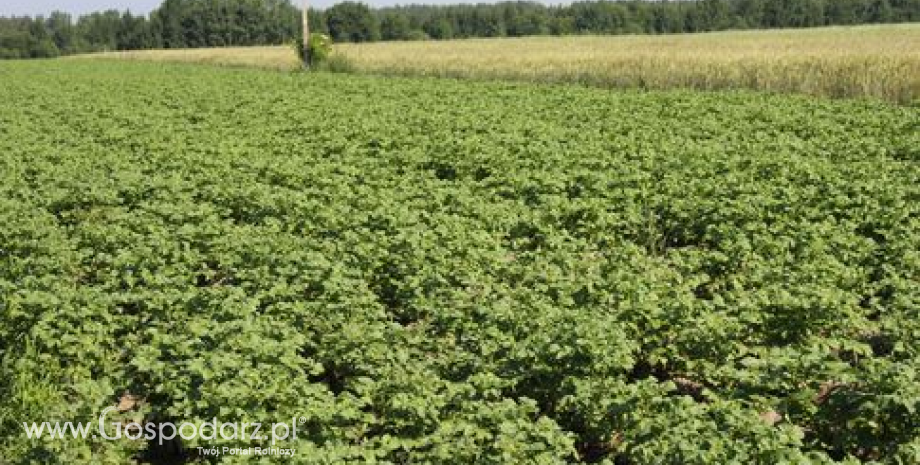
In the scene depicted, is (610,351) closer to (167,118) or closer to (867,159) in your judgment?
(867,159)

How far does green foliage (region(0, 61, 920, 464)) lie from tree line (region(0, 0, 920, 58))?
98.6 m

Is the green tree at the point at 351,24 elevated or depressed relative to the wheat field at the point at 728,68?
elevated

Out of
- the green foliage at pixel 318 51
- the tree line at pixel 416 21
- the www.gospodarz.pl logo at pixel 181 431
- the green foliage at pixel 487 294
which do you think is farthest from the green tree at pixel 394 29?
the www.gospodarz.pl logo at pixel 181 431

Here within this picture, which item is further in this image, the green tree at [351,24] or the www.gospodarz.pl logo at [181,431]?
the green tree at [351,24]

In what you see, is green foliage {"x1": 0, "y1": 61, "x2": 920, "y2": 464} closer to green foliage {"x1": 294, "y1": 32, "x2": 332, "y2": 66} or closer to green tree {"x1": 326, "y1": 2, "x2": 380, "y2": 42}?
green foliage {"x1": 294, "y1": 32, "x2": 332, "y2": 66}

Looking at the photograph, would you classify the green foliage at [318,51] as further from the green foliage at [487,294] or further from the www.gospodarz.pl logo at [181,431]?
the www.gospodarz.pl logo at [181,431]

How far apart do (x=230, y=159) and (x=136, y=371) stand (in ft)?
29.0

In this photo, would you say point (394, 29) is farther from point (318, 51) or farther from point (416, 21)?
point (318, 51)

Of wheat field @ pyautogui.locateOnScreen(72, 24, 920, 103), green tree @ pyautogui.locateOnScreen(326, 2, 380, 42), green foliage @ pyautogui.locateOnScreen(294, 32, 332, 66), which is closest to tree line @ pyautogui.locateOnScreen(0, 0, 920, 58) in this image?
green tree @ pyautogui.locateOnScreen(326, 2, 380, 42)

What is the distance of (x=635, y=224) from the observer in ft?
33.9

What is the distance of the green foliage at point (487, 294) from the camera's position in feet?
17.8

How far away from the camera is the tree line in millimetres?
105144

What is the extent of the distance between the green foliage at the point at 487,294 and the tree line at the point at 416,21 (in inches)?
3884

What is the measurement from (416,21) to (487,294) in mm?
126804
